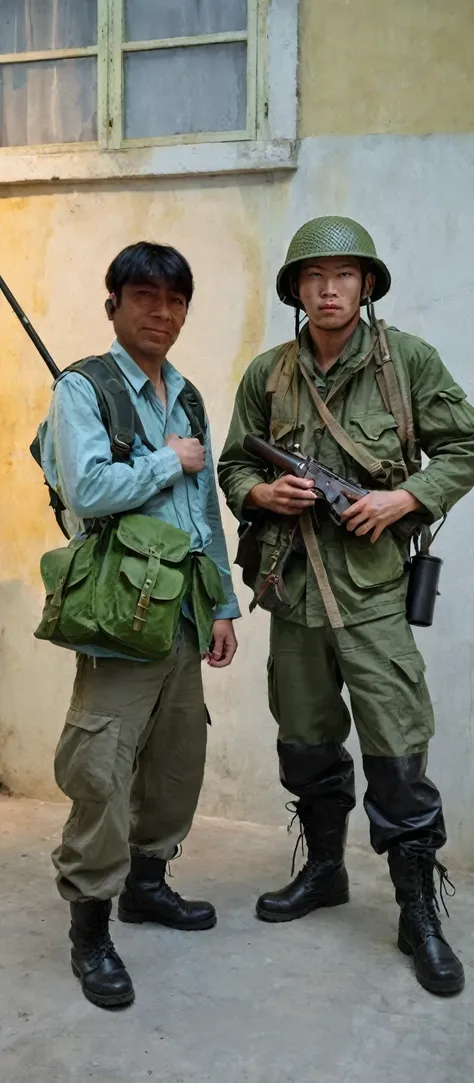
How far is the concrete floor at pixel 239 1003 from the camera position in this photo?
2.01m

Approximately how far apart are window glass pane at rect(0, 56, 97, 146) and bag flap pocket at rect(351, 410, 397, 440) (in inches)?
69.1

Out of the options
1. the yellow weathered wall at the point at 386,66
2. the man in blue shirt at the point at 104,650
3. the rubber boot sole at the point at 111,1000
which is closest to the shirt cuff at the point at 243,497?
the man in blue shirt at the point at 104,650

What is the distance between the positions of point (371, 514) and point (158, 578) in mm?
513

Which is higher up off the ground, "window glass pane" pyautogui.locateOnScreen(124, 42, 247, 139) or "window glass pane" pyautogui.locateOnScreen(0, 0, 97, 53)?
"window glass pane" pyautogui.locateOnScreen(0, 0, 97, 53)

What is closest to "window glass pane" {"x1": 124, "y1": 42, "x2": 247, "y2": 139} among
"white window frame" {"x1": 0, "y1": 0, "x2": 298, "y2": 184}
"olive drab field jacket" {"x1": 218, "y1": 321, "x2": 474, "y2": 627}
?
"white window frame" {"x1": 0, "y1": 0, "x2": 298, "y2": 184}

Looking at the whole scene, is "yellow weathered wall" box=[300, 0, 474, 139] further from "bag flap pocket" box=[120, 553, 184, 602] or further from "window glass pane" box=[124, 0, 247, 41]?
"bag flap pocket" box=[120, 553, 184, 602]

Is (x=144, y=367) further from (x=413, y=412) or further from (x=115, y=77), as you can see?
(x=115, y=77)

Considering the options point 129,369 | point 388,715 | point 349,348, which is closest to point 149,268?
point 129,369

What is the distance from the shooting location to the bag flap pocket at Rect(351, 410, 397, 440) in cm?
237

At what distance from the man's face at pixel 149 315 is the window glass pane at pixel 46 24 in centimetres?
169

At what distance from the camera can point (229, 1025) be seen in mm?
2166

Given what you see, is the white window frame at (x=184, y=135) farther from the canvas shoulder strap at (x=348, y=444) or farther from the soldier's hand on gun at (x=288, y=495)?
the soldier's hand on gun at (x=288, y=495)

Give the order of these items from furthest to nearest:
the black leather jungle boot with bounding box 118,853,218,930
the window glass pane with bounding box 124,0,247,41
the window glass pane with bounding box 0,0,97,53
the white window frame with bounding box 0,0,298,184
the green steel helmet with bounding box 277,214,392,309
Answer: the window glass pane with bounding box 0,0,97,53 → the window glass pane with bounding box 124,0,247,41 → the white window frame with bounding box 0,0,298,184 → the black leather jungle boot with bounding box 118,853,218,930 → the green steel helmet with bounding box 277,214,392,309

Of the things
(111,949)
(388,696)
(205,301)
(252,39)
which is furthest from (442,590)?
(252,39)
